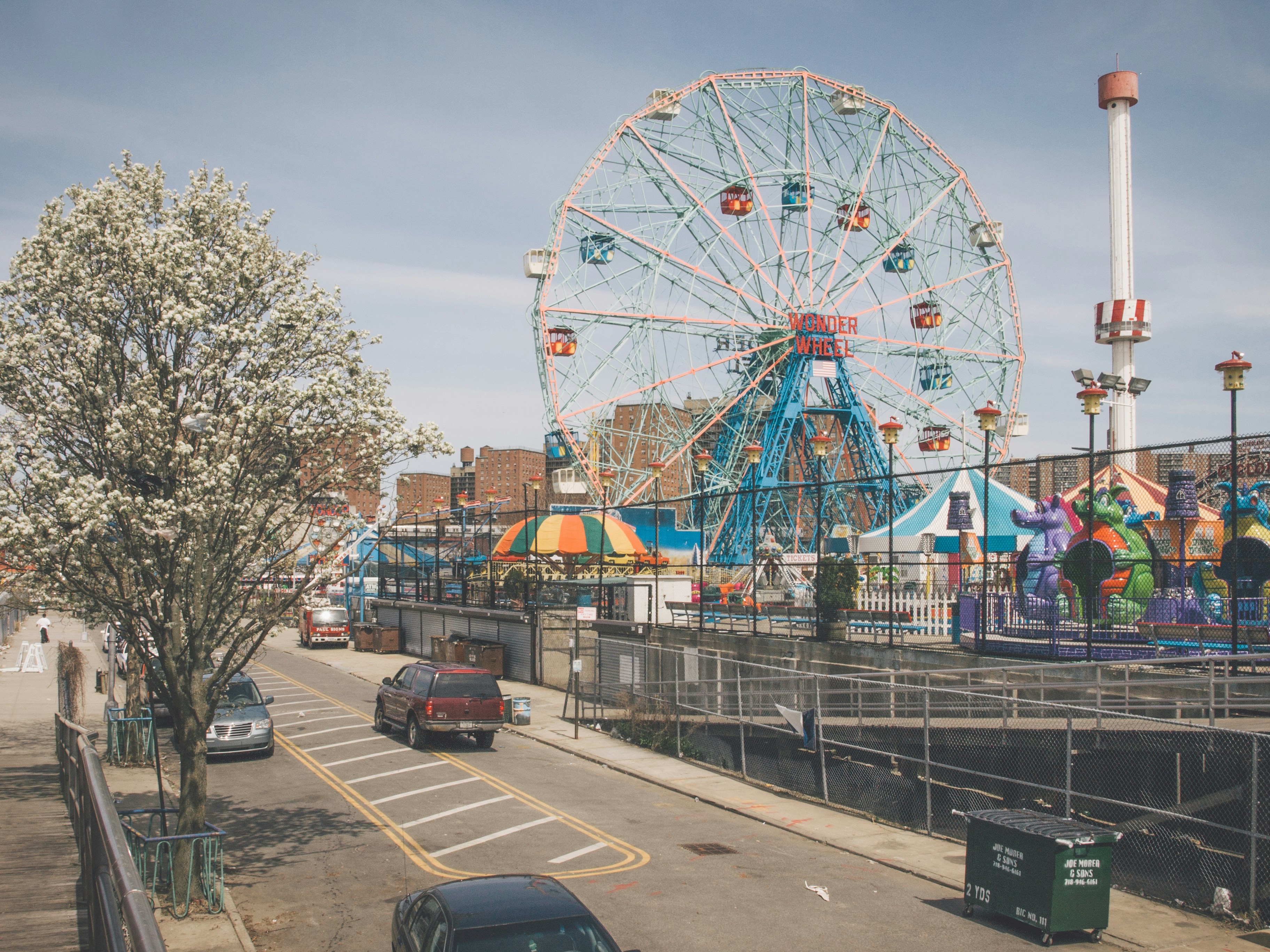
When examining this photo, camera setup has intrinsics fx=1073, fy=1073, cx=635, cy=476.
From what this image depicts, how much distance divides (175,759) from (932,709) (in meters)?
14.9

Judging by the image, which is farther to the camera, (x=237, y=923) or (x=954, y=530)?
(x=954, y=530)

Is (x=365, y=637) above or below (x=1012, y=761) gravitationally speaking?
below

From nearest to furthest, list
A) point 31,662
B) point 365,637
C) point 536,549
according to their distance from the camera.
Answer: point 536,549, point 31,662, point 365,637

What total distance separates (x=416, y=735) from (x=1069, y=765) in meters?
13.0

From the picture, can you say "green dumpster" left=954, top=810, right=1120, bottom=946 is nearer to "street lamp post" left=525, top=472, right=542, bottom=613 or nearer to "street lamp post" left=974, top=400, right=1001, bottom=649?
"street lamp post" left=974, top=400, right=1001, bottom=649

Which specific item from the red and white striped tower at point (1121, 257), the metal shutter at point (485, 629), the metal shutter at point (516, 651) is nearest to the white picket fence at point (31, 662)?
the metal shutter at point (485, 629)

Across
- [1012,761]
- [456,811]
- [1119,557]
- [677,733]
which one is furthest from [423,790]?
[1119,557]

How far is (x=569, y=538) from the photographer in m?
35.2

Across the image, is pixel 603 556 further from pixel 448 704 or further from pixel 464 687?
pixel 448 704

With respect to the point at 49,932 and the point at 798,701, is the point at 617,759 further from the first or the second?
the point at 49,932

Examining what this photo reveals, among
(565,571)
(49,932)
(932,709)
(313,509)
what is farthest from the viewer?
(565,571)

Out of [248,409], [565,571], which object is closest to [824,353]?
[565,571]

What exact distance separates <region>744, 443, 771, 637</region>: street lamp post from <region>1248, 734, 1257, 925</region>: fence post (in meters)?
15.0

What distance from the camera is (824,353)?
53000 mm
